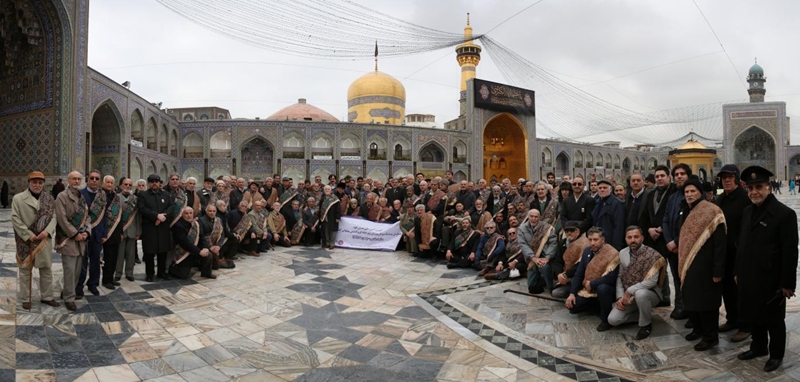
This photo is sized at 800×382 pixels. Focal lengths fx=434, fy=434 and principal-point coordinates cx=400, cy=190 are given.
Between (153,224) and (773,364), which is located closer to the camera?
(773,364)

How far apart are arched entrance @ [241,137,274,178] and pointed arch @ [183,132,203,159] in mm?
2385

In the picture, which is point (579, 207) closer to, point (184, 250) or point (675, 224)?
point (675, 224)

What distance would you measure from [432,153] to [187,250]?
23468 mm

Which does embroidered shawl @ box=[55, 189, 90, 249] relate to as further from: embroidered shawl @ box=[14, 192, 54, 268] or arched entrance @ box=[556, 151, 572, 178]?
arched entrance @ box=[556, 151, 572, 178]

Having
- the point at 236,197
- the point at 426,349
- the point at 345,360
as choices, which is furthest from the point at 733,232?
the point at 236,197

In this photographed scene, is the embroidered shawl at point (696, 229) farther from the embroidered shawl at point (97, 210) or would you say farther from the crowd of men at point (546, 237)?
the embroidered shawl at point (97, 210)

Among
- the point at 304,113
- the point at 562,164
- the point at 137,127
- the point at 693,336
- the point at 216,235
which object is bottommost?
the point at 693,336

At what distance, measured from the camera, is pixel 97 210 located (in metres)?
4.76

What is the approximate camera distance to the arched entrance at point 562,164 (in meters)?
35.9

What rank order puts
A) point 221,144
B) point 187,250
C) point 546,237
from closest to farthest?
point 546,237
point 187,250
point 221,144

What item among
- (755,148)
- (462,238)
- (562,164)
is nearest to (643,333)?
(462,238)

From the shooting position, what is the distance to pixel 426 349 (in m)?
3.63

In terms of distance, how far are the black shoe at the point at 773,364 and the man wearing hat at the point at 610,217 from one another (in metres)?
2.07

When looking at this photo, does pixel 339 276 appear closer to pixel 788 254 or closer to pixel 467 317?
pixel 467 317
